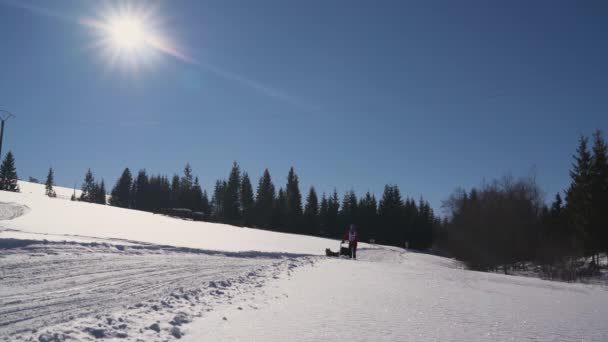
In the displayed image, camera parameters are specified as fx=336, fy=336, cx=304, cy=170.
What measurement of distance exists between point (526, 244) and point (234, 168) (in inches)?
2506

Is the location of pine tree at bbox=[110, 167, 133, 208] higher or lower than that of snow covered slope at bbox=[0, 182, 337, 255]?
higher

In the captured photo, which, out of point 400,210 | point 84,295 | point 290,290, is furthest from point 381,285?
point 400,210

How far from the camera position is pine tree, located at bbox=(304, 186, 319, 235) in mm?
73875

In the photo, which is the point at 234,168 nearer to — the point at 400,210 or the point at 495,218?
the point at 400,210

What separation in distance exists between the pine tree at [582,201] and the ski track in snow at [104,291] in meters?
31.0

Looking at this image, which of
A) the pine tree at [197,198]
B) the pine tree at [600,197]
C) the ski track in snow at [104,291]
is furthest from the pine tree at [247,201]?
the ski track in snow at [104,291]

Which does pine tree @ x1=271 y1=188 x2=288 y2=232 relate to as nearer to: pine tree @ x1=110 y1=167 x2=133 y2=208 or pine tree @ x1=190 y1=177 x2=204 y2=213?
pine tree @ x1=190 y1=177 x2=204 y2=213

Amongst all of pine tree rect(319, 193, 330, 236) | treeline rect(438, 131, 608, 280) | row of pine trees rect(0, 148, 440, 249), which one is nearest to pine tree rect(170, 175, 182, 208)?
row of pine trees rect(0, 148, 440, 249)

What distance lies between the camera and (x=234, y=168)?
8212cm

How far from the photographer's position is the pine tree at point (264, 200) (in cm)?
7438

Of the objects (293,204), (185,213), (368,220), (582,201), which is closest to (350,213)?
(368,220)

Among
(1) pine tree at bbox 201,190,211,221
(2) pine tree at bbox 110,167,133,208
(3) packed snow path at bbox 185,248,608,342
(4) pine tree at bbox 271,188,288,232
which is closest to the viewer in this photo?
(3) packed snow path at bbox 185,248,608,342

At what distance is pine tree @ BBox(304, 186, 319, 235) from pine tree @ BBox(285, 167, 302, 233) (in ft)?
6.43

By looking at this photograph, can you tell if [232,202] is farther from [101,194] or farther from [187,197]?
[101,194]
